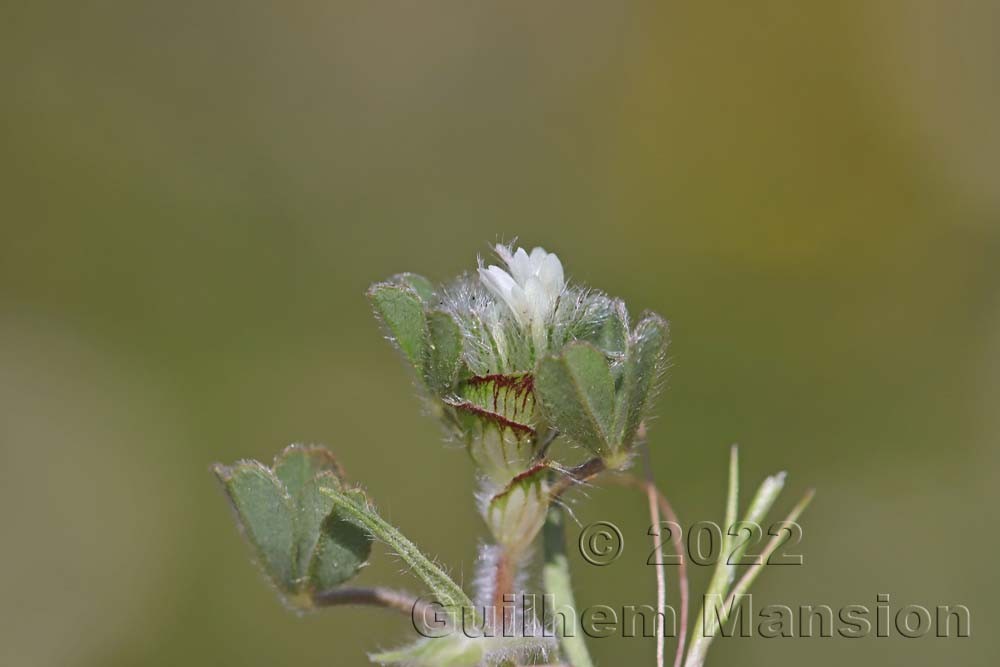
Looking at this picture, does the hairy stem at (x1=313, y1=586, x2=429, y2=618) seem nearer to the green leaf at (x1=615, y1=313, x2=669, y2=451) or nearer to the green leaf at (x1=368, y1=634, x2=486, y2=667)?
the green leaf at (x1=368, y1=634, x2=486, y2=667)

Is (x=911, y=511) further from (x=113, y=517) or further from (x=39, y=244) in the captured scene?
(x=39, y=244)

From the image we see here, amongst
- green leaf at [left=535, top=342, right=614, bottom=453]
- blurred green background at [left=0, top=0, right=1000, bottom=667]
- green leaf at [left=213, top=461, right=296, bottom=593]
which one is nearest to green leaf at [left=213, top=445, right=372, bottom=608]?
green leaf at [left=213, top=461, right=296, bottom=593]

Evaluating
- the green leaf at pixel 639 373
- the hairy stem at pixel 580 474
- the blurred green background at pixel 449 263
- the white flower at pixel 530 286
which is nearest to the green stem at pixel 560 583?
the hairy stem at pixel 580 474

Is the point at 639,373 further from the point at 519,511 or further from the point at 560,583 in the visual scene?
the point at 560,583

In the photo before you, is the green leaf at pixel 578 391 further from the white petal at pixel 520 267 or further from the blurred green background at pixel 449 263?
the blurred green background at pixel 449 263

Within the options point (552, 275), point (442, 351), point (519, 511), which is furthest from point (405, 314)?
point (519, 511)

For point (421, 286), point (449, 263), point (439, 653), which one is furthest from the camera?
point (449, 263)
